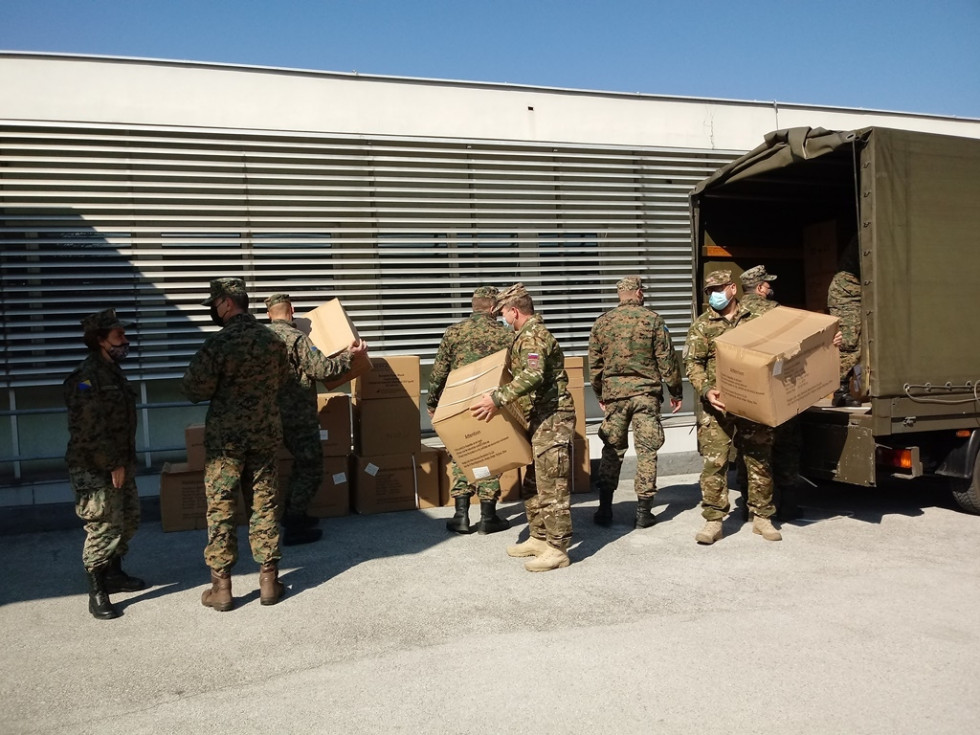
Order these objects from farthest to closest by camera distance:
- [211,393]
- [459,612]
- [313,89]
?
[313,89]
[211,393]
[459,612]

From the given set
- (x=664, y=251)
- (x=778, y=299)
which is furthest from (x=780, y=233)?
(x=664, y=251)

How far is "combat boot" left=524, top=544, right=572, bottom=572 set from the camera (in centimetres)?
500

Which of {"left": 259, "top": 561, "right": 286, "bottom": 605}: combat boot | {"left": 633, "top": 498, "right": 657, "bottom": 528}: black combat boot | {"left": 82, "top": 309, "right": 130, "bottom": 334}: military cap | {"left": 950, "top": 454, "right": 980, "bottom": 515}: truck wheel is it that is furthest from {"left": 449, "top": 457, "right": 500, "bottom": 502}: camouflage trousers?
{"left": 950, "top": 454, "right": 980, "bottom": 515}: truck wheel

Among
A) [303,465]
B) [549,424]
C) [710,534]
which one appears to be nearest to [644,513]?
[710,534]

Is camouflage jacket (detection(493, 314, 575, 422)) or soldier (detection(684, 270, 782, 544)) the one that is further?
soldier (detection(684, 270, 782, 544))

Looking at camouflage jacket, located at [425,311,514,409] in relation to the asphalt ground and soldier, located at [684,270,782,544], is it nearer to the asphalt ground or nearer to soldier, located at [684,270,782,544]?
the asphalt ground

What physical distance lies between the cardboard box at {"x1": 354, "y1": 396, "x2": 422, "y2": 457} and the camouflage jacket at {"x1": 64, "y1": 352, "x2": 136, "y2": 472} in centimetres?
246

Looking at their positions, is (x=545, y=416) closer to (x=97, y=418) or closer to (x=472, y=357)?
(x=472, y=357)

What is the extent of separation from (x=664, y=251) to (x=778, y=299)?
5.29 ft

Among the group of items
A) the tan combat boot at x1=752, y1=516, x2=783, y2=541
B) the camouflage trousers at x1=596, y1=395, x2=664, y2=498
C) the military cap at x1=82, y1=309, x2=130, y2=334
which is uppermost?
the military cap at x1=82, y1=309, x2=130, y2=334

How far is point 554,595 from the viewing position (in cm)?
453

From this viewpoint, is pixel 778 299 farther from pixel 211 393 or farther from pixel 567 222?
pixel 211 393

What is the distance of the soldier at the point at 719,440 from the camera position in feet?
18.2

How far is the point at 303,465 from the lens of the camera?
6137 millimetres
